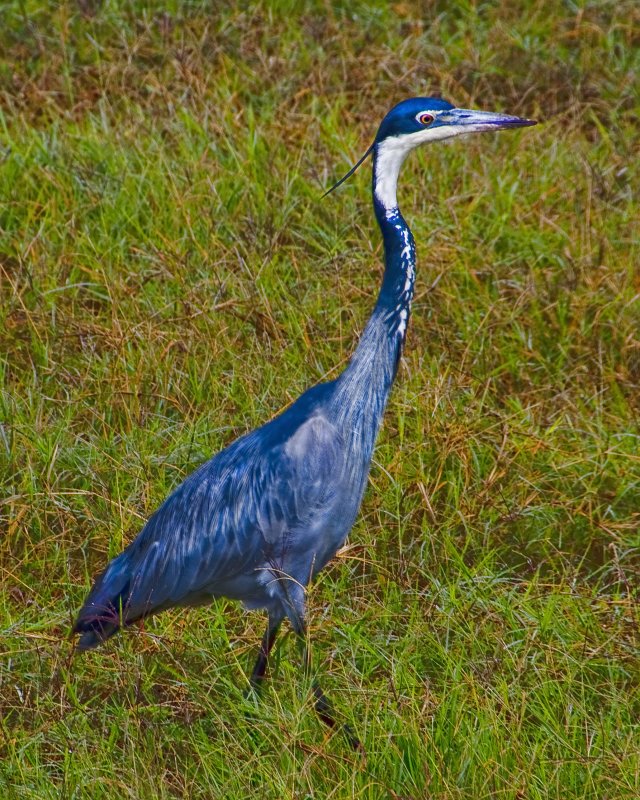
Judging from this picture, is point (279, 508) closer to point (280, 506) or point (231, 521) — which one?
point (280, 506)

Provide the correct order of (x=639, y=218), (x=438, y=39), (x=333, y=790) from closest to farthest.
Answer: (x=333, y=790) < (x=639, y=218) < (x=438, y=39)

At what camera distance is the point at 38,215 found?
17.7 ft

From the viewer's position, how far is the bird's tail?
3584 millimetres

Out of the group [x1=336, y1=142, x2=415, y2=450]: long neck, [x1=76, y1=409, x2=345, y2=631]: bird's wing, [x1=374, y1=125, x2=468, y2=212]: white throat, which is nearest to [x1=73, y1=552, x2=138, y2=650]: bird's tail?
[x1=76, y1=409, x2=345, y2=631]: bird's wing

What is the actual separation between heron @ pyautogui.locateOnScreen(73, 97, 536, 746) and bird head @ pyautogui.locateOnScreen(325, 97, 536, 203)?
0.08 metres

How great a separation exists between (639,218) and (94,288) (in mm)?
2243

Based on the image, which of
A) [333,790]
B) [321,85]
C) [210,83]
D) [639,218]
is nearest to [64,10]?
[210,83]

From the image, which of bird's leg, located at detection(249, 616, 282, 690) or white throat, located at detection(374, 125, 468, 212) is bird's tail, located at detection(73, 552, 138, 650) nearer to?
bird's leg, located at detection(249, 616, 282, 690)

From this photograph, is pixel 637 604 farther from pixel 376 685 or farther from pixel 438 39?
pixel 438 39

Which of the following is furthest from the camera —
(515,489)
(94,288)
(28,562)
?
(94,288)

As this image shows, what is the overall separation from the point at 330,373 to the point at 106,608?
1.44 metres

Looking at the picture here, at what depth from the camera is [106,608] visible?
11.9 feet

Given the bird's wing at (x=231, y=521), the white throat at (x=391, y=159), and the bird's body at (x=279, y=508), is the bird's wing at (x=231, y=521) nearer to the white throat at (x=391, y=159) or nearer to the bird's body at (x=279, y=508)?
the bird's body at (x=279, y=508)

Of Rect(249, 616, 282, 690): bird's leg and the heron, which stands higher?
the heron
